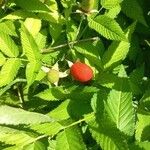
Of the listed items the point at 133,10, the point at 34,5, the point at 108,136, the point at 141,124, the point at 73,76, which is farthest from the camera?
the point at 133,10

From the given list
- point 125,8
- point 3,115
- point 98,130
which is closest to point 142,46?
point 125,8

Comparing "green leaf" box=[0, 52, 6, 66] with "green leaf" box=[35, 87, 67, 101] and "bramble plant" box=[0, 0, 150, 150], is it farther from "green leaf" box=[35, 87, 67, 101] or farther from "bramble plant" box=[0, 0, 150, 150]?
"green leaf" box=[35, 87, 67, 101]

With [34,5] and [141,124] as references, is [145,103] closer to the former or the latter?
[141,124]

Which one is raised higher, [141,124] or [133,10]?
[133,10]

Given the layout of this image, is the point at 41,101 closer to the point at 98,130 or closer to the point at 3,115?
the point at 3,115

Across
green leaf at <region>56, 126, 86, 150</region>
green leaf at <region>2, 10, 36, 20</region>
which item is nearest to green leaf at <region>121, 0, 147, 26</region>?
green leaf at <region>2, 10, 36, 20</region>

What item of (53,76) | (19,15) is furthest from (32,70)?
(19,15)
